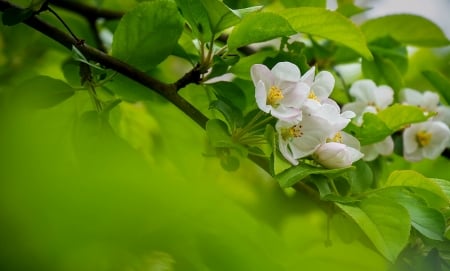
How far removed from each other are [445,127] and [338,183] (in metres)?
0.27

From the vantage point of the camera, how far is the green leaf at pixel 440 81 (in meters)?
0.81

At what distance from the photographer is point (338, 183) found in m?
0.57

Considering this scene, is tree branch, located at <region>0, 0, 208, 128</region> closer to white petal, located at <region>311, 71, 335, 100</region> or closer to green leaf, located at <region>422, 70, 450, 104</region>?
white petal, located at <region>311, 71, 335, 100</region>

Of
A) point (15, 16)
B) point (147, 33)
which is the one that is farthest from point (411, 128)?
point (15, 16)

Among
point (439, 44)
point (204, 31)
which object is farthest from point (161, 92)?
point (439, 44)

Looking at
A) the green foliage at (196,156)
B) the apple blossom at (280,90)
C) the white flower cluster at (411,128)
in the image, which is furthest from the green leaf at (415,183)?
the white flower cluster at (411,128)

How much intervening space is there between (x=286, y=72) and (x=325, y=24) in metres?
0.07

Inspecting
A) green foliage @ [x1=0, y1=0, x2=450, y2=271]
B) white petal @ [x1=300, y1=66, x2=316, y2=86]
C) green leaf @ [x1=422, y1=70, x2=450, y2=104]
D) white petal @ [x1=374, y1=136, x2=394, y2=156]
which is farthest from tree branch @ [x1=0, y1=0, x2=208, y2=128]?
green leaf @ [x1=422, y1=70, x2=450, y2=104]

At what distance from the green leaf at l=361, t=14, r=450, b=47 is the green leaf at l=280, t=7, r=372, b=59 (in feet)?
0.88

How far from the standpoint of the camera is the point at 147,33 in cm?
61

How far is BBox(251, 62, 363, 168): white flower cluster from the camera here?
1.75ft

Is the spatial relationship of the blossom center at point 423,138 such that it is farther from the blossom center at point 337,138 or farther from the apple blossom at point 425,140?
the blossom center at point 337,138

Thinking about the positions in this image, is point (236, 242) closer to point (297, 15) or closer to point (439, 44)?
point (297, 15)

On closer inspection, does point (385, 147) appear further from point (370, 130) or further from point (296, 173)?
point (296, 173)
